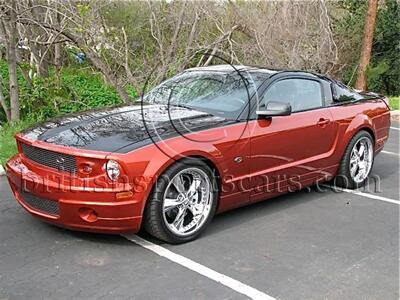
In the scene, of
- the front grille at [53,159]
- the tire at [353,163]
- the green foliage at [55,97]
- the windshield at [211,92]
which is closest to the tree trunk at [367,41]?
the green foliage at [55,97]

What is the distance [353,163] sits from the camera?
235 inches

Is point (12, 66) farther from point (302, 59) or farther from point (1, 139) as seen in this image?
point (302, 59)

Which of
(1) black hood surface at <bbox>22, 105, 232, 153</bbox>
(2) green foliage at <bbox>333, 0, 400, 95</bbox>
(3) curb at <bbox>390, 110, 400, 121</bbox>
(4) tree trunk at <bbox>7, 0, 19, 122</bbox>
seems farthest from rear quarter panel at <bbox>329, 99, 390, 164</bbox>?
(2) green foliage at <bbox>333, 0, 400, 95</bbox>

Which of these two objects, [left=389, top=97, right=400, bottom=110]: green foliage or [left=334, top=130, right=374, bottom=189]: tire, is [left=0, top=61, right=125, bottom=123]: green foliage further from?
[left=389, top=97, right=400, bottom=110]: green foliage

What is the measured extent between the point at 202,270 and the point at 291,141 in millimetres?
1819

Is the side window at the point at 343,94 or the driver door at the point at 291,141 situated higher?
the side window at the point at 343,94

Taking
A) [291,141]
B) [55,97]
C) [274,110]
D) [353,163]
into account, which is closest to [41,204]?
[274,110]

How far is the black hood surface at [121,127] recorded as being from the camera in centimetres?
401

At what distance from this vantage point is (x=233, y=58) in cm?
1201

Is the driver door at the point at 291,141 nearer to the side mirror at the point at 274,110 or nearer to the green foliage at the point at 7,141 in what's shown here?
the side mirror at the point at 274,110

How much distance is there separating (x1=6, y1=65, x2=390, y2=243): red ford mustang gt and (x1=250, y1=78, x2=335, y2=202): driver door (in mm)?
11

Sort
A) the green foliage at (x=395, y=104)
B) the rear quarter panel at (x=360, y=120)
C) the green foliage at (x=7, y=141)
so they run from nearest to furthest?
the rear quarter panel at (x=360, y=120) → the green foliage at (x=7, y=141) → the green foliage at (x=395, y=104)

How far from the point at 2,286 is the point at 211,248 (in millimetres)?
1593

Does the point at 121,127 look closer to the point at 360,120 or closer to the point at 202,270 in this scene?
the point at 202,270
